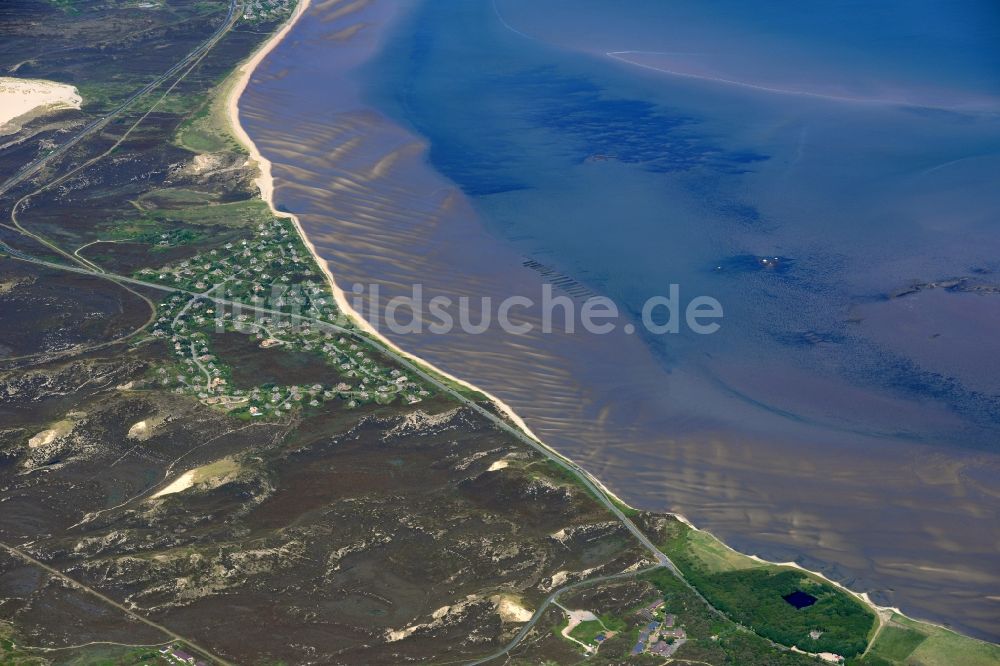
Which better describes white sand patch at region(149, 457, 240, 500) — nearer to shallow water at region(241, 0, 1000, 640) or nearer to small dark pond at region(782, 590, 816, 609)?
shallow water at region(241, 0, 1000, 640)

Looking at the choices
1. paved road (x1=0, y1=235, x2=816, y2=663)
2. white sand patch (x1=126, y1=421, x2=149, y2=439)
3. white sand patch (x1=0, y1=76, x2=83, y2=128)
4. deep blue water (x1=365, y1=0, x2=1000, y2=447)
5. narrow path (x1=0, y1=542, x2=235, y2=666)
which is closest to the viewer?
narrow path (x1=0, y1=542, x2=235, y2=666)

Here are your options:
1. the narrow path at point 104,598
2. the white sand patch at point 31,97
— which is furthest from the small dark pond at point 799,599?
the white sand patch at point 31,97

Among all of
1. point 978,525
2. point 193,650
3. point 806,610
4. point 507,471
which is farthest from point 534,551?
point 978,525

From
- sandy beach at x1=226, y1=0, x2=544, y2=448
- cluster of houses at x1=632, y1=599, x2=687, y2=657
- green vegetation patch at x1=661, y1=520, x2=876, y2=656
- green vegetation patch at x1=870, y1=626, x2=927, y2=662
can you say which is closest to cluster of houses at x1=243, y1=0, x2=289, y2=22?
sandy beach at x1=226, y1=0, x2=544, y2=448

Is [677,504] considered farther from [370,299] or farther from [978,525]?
[370,299]

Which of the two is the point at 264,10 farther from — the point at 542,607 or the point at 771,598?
the point at 771,598

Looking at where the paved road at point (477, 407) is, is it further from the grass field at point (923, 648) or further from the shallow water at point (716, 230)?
the grass field at point (923, 648)
